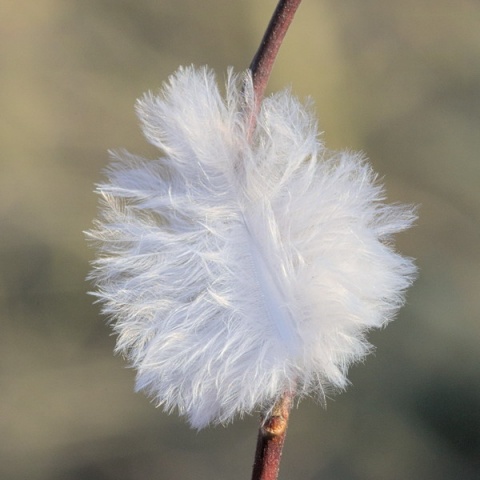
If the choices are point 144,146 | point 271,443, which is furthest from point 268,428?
point 144,146

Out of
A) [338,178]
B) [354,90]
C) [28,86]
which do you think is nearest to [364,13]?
[354,90]

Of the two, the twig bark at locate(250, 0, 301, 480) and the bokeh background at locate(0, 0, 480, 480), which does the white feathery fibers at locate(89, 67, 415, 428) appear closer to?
the twig bark at locate(250, 0, 301, 480)

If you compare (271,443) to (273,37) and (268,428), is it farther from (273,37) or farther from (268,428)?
(273,37)

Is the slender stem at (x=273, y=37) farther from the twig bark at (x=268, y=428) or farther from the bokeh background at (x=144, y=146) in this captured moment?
the bokeh background at (x=144, y=146)

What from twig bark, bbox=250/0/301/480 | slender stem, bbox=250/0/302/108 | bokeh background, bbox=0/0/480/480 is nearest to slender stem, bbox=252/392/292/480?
twig bark, bbox=250/0/301/480

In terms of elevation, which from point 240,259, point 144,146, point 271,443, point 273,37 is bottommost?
point 271,443

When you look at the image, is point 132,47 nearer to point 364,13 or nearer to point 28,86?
point 28,86

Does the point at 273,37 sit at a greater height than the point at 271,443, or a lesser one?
greater
